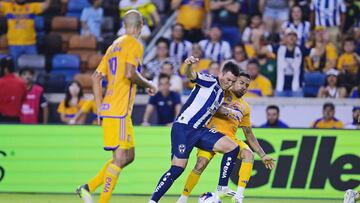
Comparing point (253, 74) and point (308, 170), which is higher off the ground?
point (253, 74)

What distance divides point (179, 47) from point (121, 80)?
314 inches

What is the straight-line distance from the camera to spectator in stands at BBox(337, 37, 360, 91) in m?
19.4

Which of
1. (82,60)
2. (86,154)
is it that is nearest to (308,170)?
(86,154)

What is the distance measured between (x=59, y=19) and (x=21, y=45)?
113cm

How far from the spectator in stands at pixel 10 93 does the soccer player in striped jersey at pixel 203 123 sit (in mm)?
6219

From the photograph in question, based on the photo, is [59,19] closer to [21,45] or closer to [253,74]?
[21,45]

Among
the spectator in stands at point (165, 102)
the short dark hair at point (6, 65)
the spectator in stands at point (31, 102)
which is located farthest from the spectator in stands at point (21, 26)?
the spectator in stands at point (165, 102)

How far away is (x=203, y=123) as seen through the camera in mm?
12688

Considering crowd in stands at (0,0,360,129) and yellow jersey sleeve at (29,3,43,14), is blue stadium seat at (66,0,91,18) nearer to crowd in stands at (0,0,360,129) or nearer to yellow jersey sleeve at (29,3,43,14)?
crowd in stands at (0,0,360,129)

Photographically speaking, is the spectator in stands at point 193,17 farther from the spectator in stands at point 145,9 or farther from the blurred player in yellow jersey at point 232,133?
the blurred player in yellow jersey at point 232,133

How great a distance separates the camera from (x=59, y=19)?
21.1 m

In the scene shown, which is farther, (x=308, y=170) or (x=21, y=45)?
(x=21, y=45)

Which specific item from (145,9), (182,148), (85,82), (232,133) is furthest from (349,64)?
(182,148)

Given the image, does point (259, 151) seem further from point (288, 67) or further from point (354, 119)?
point (288, 67)
